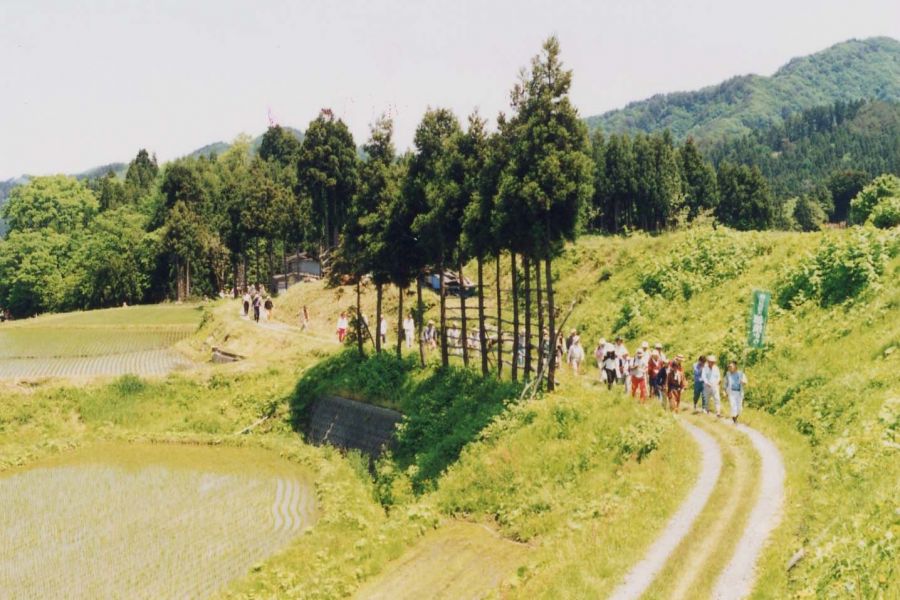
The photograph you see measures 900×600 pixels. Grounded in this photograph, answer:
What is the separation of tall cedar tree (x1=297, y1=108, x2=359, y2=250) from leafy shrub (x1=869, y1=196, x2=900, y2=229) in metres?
36.0

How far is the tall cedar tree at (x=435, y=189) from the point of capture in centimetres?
2647

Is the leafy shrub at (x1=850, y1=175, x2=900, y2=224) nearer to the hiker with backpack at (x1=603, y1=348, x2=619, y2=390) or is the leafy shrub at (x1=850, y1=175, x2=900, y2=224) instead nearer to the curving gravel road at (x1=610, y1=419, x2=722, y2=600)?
the hiker with backpack at (x1=603, y1=348, x2=619, y2=390)

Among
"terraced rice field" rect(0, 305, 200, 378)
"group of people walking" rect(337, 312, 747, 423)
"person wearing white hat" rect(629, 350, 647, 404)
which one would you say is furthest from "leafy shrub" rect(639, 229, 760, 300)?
"terraced rice field" rect(0, 305, 200, 378)

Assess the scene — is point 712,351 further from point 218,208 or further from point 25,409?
point 218,208

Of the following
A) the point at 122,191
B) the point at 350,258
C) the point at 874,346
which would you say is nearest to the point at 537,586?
the point at 874,346

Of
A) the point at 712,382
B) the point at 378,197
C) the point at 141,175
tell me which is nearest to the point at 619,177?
the point at 378,197

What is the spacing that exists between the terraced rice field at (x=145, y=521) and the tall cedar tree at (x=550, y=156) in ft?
36.2

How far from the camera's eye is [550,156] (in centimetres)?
2253

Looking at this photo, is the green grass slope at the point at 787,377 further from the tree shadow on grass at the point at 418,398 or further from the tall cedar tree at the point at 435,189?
the tall cedar tree at the point at 435,189

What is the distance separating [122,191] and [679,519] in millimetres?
100995

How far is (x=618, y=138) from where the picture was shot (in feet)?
273

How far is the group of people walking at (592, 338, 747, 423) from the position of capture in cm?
2077

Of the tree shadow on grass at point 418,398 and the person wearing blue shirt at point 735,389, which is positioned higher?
the person wearing blue shirt at point 735,389

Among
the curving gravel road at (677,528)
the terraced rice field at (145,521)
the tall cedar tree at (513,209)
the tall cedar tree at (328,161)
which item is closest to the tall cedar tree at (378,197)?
the tall cedar tree at (513,209)
